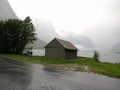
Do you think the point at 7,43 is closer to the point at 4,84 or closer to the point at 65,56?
the point at 65,56

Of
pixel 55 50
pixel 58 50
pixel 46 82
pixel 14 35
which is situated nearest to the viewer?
pixel 46 82

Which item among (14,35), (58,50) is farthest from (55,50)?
(14,35)

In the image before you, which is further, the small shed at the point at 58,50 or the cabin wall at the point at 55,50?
the cabin wall at the point at 55,50

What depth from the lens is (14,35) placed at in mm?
62938

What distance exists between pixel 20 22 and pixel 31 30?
17.7ft

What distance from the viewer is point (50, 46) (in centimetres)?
5553

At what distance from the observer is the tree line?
62.5m

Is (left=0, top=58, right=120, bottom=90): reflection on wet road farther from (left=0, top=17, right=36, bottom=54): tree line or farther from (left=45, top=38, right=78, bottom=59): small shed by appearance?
(left=0, top=17, right=36, bottom=54): tree line

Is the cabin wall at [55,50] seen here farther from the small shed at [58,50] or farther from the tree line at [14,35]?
the tree line at [14,35]

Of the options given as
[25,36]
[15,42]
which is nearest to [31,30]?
[25,36]

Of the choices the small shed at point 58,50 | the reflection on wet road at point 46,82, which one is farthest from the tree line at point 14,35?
the reflection on wet road at point 46,82

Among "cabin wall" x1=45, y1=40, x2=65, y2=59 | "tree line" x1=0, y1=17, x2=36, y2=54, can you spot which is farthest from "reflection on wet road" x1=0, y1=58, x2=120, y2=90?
"tree line" x1=0, y1=17, x2=36, y2=54

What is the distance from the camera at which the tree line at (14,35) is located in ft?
205

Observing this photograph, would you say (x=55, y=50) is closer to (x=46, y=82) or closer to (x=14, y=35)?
(x=14, y=35)
